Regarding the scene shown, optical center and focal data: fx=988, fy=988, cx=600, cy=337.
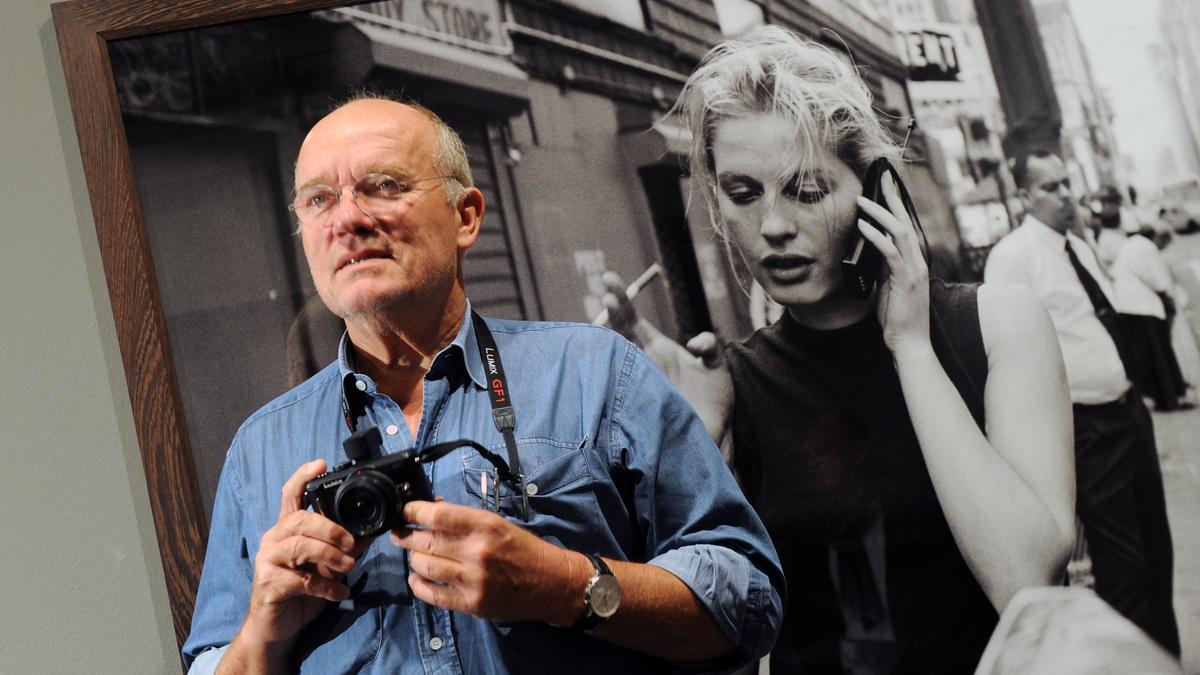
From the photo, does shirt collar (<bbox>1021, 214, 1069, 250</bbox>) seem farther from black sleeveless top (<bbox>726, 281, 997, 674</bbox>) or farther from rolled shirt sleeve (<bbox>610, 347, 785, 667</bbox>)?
rolled shirt sleeve (<bbox>610, 347, 785, 667</bbox>)

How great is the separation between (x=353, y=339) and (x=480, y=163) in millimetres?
408

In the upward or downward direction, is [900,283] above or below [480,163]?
below

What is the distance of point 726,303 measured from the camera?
1460 mm

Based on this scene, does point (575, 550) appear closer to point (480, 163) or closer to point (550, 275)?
point (550, 275)

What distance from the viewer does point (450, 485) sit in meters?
1.07

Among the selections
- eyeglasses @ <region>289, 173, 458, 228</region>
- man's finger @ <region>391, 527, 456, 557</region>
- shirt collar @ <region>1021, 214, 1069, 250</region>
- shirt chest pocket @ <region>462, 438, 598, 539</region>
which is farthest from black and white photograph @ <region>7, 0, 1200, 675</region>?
man's finger @ <region>391, 527, 456, 557</region>

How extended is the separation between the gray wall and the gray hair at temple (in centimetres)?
94

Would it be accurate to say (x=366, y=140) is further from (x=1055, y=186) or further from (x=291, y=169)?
(x=1055, y=186)

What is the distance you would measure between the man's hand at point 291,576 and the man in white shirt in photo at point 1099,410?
972 millimetres

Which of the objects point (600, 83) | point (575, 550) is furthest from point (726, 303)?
point (575, 550)

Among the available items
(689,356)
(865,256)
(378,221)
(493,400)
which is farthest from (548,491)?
(865,256)

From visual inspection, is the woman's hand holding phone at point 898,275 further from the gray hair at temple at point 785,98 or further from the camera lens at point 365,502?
the camera lens at point 365,502

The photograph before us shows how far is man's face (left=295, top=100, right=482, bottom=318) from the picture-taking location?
109 centimetres

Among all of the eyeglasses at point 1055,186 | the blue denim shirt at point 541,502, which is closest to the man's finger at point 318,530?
the blue denim shirt at point 541,502
